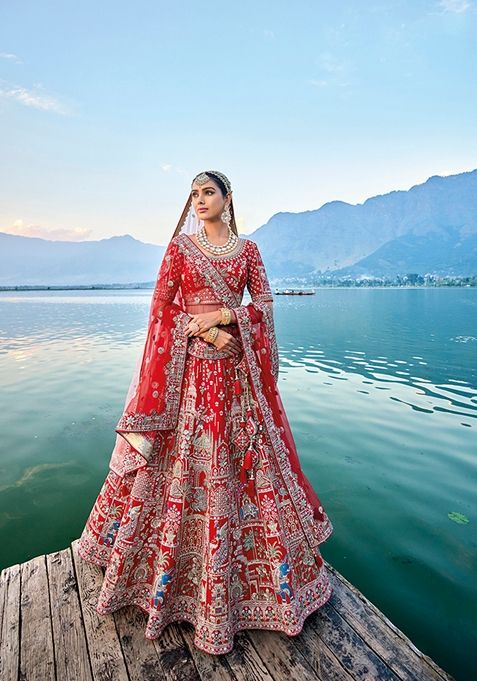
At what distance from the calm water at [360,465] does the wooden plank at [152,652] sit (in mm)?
2056

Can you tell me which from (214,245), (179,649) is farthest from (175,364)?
(179,649)

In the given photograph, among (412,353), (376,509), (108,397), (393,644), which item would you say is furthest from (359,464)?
(412,353)

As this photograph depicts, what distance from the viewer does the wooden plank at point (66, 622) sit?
220 centimetres

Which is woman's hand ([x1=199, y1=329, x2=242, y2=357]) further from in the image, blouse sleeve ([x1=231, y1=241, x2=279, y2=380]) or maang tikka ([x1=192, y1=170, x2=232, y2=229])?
maang tikka ([x1=192, y1=170, x2=232, y2=229])

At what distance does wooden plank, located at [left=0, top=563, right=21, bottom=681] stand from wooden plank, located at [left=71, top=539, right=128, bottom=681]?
394 millimetres

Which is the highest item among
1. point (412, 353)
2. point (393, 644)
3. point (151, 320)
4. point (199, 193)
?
point (199, 193)

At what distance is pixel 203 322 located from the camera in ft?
8.18

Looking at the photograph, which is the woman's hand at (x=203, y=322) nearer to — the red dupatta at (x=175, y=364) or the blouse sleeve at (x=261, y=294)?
the red dupatta at (x=175, y=364)

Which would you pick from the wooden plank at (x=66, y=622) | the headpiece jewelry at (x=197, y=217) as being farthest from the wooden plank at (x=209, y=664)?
the headpiece jewelry at (x=197, y=217)

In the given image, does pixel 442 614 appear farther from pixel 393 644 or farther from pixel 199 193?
pixel 199 193

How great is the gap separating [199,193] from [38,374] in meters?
11.0

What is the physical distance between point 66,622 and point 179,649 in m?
0.79

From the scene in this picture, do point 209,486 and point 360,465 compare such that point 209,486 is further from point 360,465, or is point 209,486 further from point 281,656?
point 360,465

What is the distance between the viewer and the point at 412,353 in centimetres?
1620
